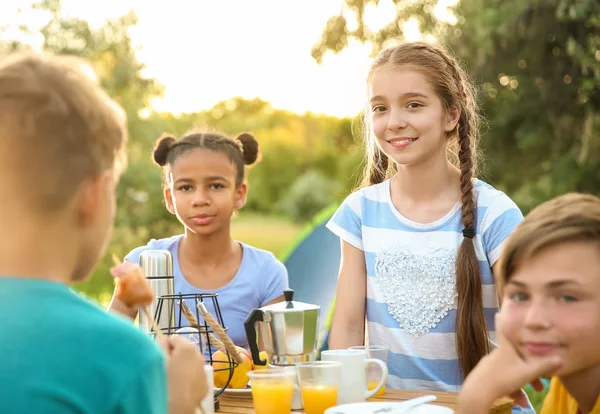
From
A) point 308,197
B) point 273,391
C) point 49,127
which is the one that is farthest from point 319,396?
point 308,197

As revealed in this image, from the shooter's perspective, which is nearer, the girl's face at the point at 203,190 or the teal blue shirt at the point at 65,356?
the teal blue shirt at the point at 65,356

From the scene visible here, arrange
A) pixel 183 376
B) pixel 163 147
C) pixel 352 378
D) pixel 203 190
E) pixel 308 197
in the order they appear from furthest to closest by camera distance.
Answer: pixel 308 197, pixel 163 147, pixel 203 190, pixel 352 378, pixel 183 376

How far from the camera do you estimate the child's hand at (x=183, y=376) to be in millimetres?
1632

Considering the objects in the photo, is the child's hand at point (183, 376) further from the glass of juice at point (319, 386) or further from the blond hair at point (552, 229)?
the blond hair at point (552, 229)

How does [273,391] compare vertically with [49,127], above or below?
below

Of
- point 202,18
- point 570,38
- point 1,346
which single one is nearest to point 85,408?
point 1,346

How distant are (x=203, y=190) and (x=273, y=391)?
5.26 ft

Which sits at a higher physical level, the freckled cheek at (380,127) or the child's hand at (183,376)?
the freckled cheek at (380,127)

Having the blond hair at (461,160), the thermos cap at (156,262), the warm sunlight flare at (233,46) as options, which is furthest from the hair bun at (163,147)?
the warm sunlight flare at (233,46)

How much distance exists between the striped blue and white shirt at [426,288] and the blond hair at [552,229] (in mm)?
1040

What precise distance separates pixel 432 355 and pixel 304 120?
39.8 m

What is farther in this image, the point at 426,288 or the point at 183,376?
the point at 426,288

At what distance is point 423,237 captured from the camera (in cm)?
315

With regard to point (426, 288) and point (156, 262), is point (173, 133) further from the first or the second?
point (156, 262)
